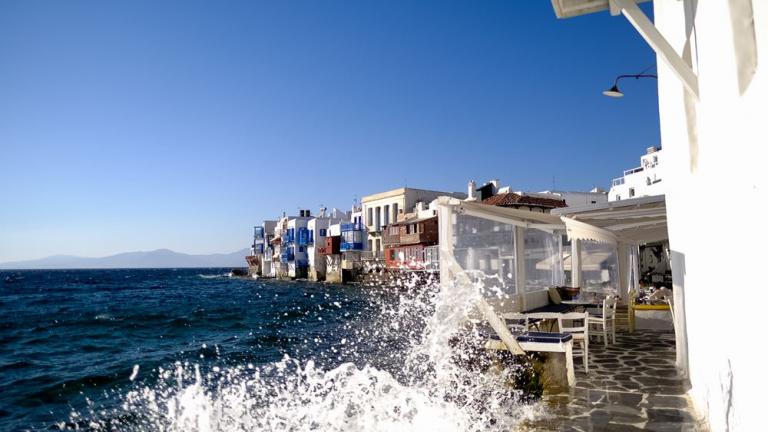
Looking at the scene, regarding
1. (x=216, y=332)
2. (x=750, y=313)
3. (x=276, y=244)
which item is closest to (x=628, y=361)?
(x=750, y=313)

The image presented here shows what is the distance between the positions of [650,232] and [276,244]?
7362 cm

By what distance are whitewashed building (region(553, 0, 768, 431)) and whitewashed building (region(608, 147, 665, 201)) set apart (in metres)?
27.4

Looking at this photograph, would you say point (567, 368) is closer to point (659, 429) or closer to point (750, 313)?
point (659, 429)

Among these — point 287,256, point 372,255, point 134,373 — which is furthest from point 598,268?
point 287,256

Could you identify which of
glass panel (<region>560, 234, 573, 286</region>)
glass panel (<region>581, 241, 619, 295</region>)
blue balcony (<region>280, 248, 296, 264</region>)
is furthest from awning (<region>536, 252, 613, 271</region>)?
blue balcony (<region>280, 248, 296, 264</region>)

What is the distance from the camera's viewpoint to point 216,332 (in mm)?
22016

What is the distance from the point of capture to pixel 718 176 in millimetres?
3096

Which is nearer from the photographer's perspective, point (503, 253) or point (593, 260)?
point (503, 253)

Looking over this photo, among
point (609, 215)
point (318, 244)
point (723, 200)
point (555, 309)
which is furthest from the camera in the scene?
point (318, 244)

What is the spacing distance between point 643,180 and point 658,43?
32.8 metres

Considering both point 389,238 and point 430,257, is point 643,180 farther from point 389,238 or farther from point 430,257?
point 389,238

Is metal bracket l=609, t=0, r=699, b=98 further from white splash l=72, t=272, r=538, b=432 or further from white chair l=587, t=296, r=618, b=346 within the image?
white chair l=587, t=296, r=618, b=346

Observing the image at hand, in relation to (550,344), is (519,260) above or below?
above

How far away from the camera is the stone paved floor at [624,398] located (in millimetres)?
4820
